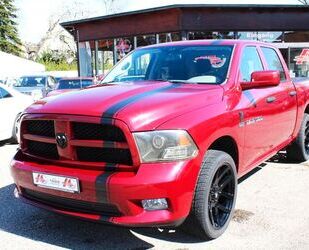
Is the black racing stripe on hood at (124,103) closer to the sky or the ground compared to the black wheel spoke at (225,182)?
closer to the sky

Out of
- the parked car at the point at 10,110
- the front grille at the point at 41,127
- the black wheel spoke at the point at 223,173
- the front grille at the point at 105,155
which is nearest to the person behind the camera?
the front grille at the point at 105,155

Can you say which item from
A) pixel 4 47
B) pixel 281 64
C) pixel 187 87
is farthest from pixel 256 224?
pixel 4 47

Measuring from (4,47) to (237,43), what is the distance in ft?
195

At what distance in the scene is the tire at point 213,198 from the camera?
3830 millimetres

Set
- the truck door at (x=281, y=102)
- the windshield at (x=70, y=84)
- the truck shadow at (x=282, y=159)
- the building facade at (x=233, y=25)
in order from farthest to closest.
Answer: the building facade at (x=233, y=25) → the windshield at (x=70, y=84) → the truck shadow at (x=282, y=159) → the truck door at (x=281, y=102)

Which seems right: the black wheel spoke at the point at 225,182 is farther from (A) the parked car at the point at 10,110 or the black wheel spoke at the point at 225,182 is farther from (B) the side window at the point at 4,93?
(B) the side window at the point at 4,93

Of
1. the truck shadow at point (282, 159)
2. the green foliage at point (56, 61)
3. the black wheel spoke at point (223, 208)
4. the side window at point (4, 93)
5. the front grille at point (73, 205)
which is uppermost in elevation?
the side window at point (4, 93)

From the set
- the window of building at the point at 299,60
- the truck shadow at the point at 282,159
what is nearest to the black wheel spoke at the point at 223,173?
the truck shadow at the point at 282,159

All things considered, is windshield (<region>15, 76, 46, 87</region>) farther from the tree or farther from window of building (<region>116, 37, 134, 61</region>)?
the tree

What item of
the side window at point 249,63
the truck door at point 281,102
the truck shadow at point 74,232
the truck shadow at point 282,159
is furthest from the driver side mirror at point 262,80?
the truck shadow at point 282,159

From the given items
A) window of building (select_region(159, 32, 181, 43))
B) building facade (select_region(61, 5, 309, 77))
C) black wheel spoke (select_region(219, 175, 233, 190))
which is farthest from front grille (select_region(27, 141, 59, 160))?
window of building (select_region(159, 32, 181, 43))

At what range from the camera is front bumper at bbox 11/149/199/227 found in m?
3.52

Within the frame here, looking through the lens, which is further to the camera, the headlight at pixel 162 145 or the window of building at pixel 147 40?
the window of building at pixel 147 40

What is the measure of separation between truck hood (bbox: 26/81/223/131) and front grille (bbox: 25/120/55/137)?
0.10m
